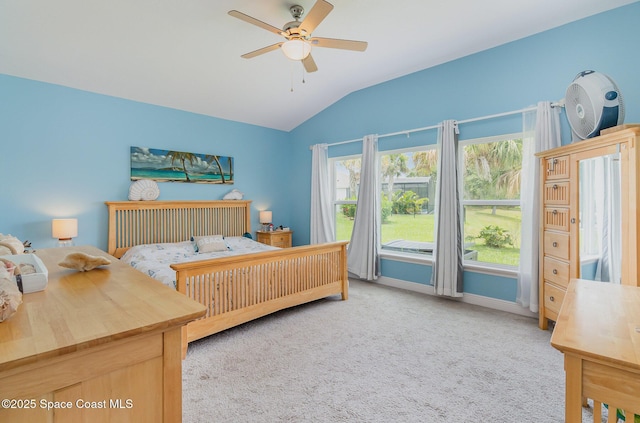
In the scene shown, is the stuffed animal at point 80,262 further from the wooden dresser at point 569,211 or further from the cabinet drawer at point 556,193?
the cabinet drawer at point 556,193

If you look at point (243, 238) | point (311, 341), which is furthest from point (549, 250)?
point (243, 238)

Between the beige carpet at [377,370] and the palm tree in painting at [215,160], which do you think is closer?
the beige carpet at [377,370]

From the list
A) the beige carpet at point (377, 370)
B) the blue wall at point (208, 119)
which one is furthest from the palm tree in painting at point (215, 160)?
the beige carpet at point (377, 370)

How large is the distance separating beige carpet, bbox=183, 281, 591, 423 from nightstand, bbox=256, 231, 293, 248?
215 cm

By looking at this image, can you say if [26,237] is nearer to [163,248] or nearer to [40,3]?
[163,248]

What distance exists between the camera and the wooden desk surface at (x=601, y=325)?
89 centimetres

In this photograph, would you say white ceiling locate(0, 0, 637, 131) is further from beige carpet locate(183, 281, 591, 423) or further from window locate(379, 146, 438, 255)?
beige carpet locate(183, 281, 591, 423)

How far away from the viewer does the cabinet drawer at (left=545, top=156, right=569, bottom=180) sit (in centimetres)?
266

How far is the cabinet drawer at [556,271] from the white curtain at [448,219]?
924 mm

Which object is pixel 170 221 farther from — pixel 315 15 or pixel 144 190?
pixel 315 15

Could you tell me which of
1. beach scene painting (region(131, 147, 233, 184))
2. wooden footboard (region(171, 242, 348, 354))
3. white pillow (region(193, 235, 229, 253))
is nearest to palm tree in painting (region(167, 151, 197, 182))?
beach scene painting (region(131, 147, 233, 184))

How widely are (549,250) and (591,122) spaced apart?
1161mm

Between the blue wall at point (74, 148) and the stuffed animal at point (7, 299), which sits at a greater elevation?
the blue wall at point (74, 148)

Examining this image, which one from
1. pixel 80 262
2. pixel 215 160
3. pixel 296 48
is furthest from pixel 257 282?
pixel 215 160
